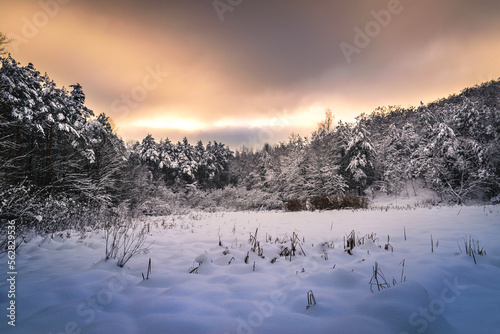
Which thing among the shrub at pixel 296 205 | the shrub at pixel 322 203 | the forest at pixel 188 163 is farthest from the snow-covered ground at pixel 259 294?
the shrub at pixel 296 205

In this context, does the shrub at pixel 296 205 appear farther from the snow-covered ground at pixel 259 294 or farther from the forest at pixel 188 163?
the snow-covered ground at pixel 259 294

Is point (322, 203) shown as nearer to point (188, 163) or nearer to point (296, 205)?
point (296, 205)

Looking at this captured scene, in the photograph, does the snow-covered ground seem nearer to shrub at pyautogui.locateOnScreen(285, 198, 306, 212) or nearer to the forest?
the forest

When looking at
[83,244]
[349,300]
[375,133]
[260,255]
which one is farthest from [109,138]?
[375,133]

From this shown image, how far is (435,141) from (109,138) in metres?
35.3

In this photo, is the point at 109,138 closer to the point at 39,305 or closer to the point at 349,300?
the point at 39,305

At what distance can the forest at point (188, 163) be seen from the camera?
8.80 meters

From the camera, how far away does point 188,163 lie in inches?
1761

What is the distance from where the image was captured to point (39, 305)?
5.47ft

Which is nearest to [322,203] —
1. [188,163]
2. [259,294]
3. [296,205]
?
[296,205]

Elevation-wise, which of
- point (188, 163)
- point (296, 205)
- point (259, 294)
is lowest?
point (296, 205)

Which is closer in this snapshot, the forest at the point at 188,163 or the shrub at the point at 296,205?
the forest at the point at 188,163

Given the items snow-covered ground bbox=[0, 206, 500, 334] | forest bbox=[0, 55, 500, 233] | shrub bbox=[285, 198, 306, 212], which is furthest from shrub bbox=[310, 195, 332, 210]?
snow-covered ground bbox=[0, 206, 500, 334]

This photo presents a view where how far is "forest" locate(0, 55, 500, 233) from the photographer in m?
8.80
